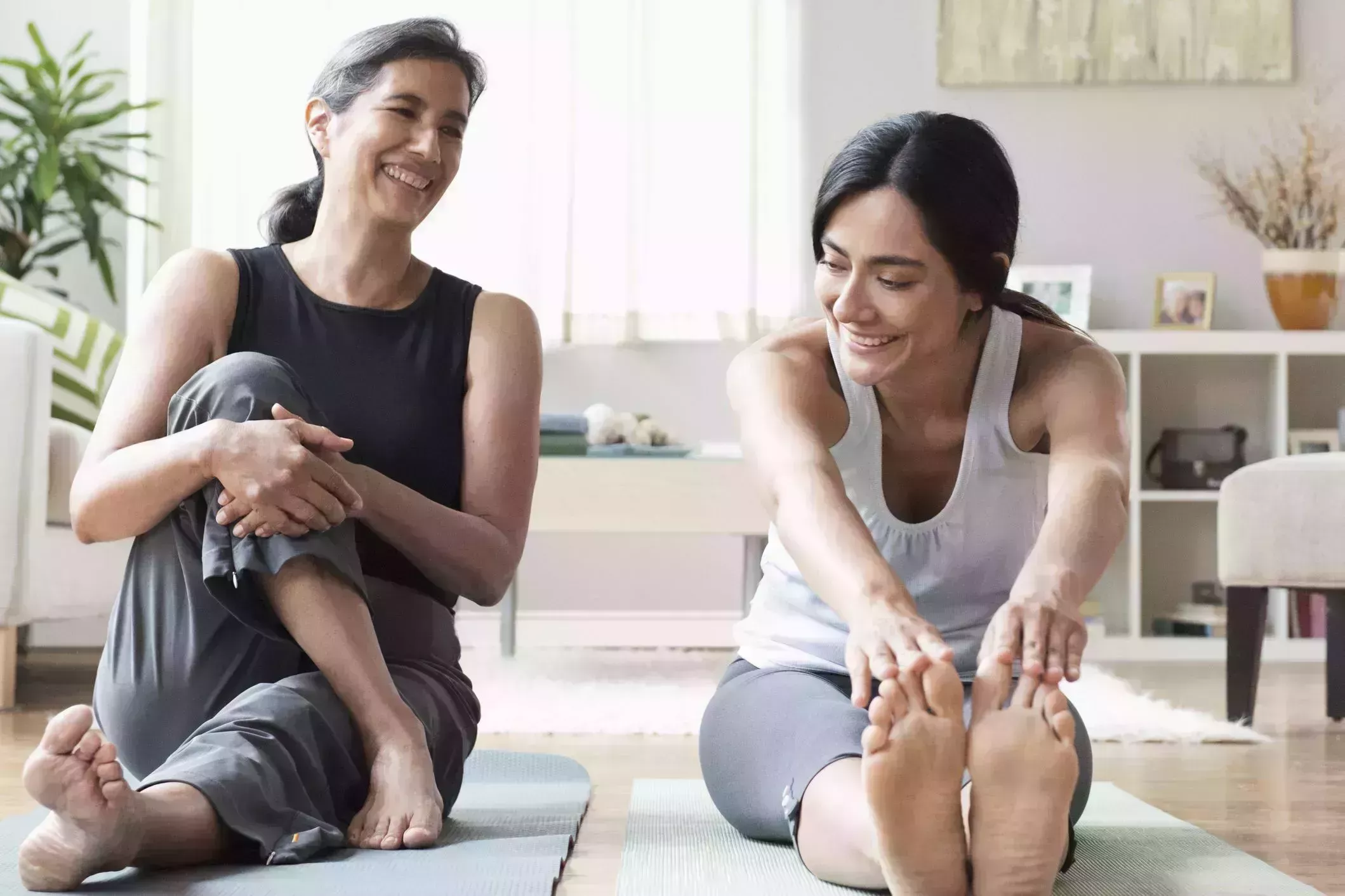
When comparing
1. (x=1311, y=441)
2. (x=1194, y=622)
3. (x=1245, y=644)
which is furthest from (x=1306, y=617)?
(x=1245, y=644)

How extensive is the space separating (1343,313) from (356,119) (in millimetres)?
3689

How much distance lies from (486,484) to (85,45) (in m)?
3.38

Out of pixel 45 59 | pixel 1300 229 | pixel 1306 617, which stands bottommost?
pixel 1306 617

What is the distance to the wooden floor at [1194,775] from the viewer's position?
1.56 metres

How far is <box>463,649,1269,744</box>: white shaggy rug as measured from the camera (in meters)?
2.57

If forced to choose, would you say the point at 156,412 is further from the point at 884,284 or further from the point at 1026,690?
the point at 1026,690

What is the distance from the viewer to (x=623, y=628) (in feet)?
14.6

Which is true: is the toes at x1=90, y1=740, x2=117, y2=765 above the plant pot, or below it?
below

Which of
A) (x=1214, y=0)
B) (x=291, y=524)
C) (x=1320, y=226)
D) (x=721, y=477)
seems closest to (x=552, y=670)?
(x=721, y=477)

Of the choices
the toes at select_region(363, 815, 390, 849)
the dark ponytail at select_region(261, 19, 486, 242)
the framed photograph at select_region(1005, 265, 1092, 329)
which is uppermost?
the framed photograph at select_region(1005, 265, 1092, 329)

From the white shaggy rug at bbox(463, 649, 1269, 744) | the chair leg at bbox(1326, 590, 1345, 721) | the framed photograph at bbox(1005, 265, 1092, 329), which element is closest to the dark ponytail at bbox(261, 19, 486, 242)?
the white shaggy rug at bbox(463, 649, 1269, 744)

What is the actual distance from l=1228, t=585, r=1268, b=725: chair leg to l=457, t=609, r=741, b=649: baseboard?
1.89 meters

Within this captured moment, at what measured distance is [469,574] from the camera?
156cm

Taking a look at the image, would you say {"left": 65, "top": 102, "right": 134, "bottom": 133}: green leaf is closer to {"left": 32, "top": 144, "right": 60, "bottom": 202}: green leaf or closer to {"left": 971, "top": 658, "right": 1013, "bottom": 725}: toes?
{"left": 32, "top": 144, "right": 60, "bottom": 202}: green leaf
